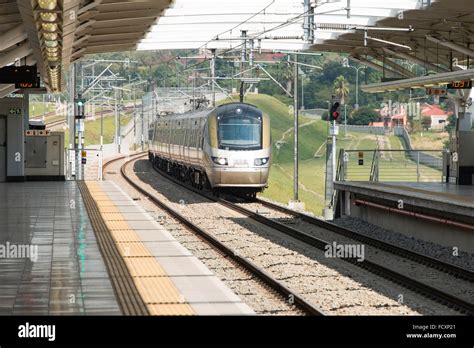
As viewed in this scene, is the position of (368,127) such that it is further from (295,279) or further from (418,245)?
(295,279)

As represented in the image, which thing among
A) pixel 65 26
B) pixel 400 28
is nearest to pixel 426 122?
pixel 400 28

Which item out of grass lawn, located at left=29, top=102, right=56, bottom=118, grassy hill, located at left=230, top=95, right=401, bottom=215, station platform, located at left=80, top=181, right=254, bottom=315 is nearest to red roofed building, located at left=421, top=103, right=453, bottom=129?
grassy hill, located at left=230, top=95, right=401, bottom=215

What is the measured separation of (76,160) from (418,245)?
850 inches

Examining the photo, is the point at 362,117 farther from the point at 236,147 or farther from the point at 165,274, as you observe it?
the point at 165,274

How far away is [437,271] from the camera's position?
15.5m

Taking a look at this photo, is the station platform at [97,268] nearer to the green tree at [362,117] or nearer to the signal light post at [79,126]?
the signal light post at [79,126]

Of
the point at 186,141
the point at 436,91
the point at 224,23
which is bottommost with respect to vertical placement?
the point at 186,141

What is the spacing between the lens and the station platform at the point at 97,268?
1023 centimetres

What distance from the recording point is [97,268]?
42.8ft

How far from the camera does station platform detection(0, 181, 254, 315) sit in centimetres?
1023

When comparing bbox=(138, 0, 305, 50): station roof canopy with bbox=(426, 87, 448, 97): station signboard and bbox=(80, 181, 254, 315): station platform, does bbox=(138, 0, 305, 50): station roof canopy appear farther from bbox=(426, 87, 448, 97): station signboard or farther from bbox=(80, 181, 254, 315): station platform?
bbox=(80, 181, 254, 315): station platform

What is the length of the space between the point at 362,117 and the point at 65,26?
75533 millimetres

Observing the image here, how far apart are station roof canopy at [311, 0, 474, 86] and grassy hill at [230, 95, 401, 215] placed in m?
23.3
